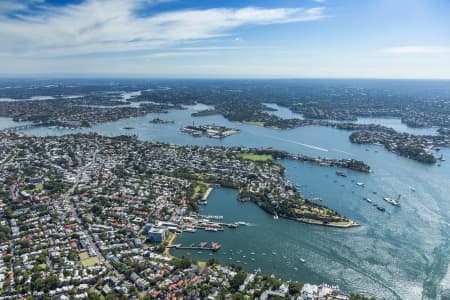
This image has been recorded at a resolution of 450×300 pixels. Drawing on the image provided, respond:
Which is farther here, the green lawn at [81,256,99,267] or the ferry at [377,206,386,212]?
the ferry at [377,206,386,212]

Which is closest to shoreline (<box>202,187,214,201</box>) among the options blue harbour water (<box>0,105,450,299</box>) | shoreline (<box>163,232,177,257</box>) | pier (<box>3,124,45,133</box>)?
blue harbour water (<box>0,105,450,299</box>)

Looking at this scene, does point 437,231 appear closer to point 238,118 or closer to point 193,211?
point 193,211

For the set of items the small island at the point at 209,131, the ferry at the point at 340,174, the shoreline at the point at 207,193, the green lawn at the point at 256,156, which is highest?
the small island at the point at 209,131

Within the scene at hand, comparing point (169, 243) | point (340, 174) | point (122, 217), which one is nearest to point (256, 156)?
point (340, 174)

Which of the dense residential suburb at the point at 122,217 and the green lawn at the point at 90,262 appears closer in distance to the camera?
the dense residential suburb at the point at 122,217

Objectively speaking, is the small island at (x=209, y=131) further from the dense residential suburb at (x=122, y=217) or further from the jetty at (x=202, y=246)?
the jetty at (x=202, y=246)

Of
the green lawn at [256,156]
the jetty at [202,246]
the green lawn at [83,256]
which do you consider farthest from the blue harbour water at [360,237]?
the green lawn at [83,256]

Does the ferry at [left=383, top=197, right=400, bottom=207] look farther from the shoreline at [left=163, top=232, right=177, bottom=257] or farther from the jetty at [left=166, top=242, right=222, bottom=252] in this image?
the shoreline at [left=163, top=232, right=177, bottom=257]

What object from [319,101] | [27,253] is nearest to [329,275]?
[27,253]
